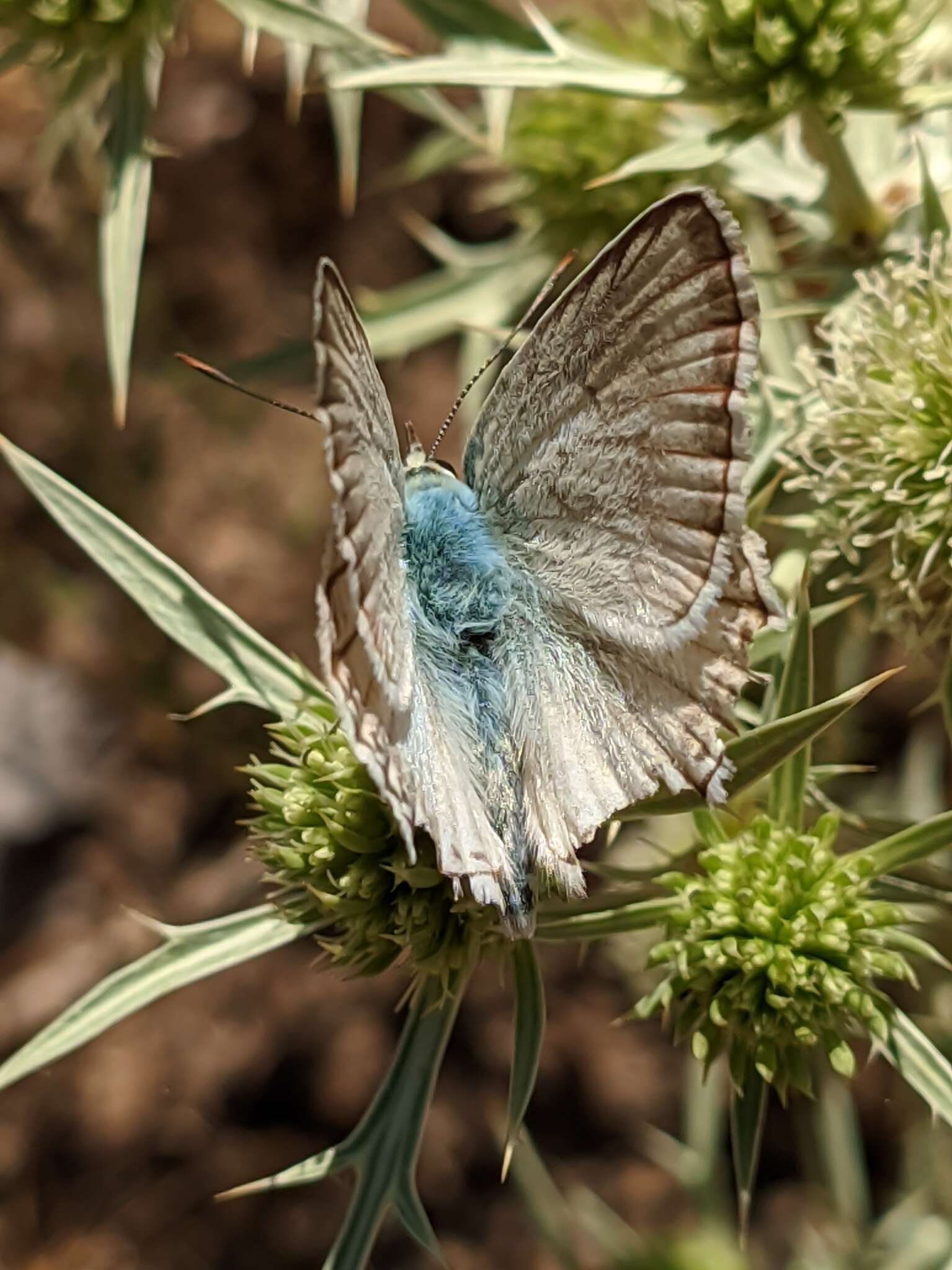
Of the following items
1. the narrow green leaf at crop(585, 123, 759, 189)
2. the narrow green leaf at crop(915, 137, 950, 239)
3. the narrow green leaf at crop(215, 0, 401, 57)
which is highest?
the narrow green leaf at crop(215, 0, 401, 57)

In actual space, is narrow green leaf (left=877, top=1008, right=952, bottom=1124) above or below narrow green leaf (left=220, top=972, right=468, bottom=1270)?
above

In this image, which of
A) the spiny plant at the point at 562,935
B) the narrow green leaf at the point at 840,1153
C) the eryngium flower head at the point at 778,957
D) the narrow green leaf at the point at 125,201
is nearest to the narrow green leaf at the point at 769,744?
the spiny plant at the point at 562,935

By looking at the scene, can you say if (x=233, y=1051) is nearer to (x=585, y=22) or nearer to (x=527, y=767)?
(x=527, y=767)

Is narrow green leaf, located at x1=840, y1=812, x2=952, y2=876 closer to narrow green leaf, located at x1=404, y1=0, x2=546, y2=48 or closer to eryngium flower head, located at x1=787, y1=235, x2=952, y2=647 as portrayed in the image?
eryngium flower head, located at x1=787, y1=235, x2=952, y2=647

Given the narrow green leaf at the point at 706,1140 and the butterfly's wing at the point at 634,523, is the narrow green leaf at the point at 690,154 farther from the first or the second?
the narrow green leaf at the point at 706,1140

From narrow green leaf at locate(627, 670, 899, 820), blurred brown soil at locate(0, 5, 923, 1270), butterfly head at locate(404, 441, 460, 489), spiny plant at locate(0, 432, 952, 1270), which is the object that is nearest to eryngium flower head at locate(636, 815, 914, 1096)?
spiny plant at locate(0, 432, 952, 1270)

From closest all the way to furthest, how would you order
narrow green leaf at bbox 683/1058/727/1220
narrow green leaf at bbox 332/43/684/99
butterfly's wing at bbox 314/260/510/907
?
butterfly's wing at bbox 314/260/510/907 → narrow green leaf at bbox 332/43/684/99 → narrow green leaf at bbox 683/1058/727/1220
